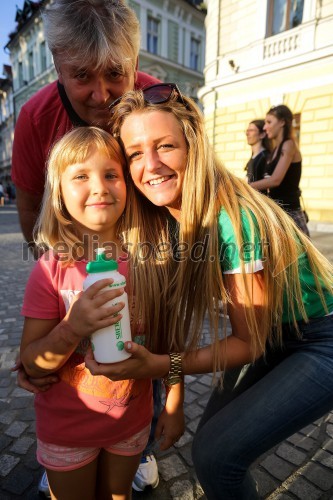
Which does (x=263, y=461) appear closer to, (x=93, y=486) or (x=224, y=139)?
(x=93, y=486)

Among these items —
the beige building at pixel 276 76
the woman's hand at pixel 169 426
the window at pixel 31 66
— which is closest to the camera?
the woman's hand at pixel 169 426

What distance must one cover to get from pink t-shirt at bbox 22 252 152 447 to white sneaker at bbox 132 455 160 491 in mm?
621

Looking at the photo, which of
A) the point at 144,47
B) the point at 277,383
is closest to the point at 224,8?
the point at 144,47

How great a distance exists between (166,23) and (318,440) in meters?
28.7

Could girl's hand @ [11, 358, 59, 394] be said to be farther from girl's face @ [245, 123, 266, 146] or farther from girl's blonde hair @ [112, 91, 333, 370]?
girl's face @ [245, 123, 266, 146]

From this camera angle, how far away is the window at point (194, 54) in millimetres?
27572

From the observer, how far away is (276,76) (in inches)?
468

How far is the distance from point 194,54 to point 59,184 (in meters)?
30.7

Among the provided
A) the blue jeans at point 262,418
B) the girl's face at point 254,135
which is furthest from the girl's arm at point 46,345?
the girl's face at point 254,135

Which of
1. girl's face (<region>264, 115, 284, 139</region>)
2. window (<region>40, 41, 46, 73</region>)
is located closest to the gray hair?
girl's face (<region>264, 115, 284, 139</region>)

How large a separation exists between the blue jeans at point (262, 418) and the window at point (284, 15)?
13.5 meters

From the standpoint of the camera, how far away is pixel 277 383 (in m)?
1.44

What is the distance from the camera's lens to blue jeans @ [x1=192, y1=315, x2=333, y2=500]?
1.36m

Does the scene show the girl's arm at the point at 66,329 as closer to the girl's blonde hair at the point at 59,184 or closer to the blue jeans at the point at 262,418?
the girl's blonde hair at the point at 59,184
